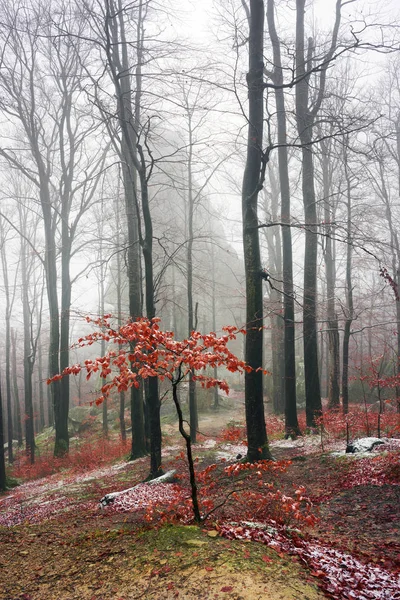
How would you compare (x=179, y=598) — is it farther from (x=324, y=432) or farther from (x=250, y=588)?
(x=324, y=432)

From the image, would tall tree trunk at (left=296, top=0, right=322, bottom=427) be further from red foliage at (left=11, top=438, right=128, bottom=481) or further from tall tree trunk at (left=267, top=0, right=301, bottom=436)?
red foliage at (left=11, top=438, right=128, bottom=481)

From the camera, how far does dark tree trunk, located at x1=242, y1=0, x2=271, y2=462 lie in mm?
7160

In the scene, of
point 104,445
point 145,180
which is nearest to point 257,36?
point 145,180

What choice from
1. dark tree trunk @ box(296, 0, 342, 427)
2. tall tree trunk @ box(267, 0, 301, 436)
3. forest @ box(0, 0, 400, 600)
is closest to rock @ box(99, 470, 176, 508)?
forest @ box(0, 0, 400, 600)

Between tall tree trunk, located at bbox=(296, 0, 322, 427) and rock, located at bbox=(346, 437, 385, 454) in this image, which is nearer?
rock, located at bbox=(346, 437, 385, 454)

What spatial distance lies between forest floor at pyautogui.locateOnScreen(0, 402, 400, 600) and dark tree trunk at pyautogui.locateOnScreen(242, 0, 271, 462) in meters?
1.14

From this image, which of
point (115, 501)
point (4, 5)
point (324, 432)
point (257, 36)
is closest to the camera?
point (115, 501)

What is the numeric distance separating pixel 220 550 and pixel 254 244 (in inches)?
209

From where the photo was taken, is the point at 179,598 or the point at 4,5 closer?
the point at 179,598

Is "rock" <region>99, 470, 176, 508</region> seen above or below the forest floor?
below

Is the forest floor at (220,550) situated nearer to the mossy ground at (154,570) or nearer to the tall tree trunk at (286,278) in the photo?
the mossy ground at (154,570)

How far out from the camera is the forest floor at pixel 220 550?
3.00 meters

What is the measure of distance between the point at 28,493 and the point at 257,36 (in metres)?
11.6

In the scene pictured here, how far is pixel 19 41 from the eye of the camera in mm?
12977
